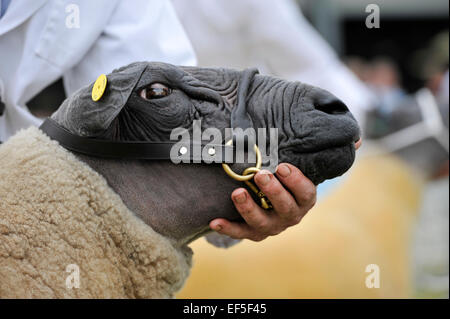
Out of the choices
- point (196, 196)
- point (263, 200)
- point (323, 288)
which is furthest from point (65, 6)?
point (323, 288)

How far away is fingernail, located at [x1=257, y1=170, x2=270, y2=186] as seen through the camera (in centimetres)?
189

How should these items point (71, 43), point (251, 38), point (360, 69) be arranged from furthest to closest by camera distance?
point (360, 69) → point (251, 38) → point (71, 43)

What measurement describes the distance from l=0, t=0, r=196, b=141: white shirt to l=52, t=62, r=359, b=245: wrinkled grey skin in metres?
0.43

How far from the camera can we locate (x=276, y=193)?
1.94 m

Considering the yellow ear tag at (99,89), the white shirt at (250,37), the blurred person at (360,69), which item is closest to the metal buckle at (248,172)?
the yellow ear tag at (99,89)

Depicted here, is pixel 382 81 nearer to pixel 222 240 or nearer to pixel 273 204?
pixel 222 240

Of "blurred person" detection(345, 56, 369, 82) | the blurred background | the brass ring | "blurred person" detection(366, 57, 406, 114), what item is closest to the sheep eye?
the brass ring

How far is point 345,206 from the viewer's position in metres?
4.14

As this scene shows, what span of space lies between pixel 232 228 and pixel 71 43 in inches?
38.4

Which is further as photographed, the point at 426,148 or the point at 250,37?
the point at 250,37

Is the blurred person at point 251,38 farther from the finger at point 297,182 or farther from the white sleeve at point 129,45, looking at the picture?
the finger at point 297,182

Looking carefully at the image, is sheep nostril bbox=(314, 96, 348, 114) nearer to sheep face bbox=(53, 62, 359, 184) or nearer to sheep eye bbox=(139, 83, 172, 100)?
sheep face bbox=(53, 62, 359, 184)

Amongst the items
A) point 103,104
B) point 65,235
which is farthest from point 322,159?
point 65,235
